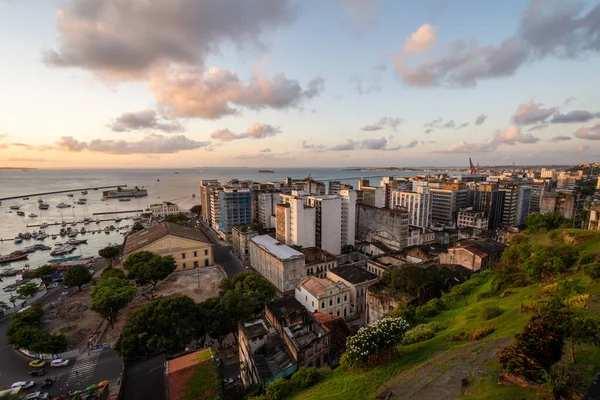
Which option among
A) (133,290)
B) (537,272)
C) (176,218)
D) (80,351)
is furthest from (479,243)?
(176,218)

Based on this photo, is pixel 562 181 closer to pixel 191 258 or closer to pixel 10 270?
pixel 191 258

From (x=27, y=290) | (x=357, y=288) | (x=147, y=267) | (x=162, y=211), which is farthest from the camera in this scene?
(x=162, y=211)


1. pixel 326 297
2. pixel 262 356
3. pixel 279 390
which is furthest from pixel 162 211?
pixel 279 390

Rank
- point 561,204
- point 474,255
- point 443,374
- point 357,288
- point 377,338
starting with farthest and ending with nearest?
point 561,204
point 474,255
point 357,288
point 377,338
point 443,374

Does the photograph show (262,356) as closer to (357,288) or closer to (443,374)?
(443,374)

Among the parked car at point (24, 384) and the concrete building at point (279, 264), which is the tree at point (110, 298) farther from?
the concrete building at point (279, 264)

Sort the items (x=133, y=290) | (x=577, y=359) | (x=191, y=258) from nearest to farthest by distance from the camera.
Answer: (x=577, y=359) < (x=133, y=290) < (x=191, y=258)
